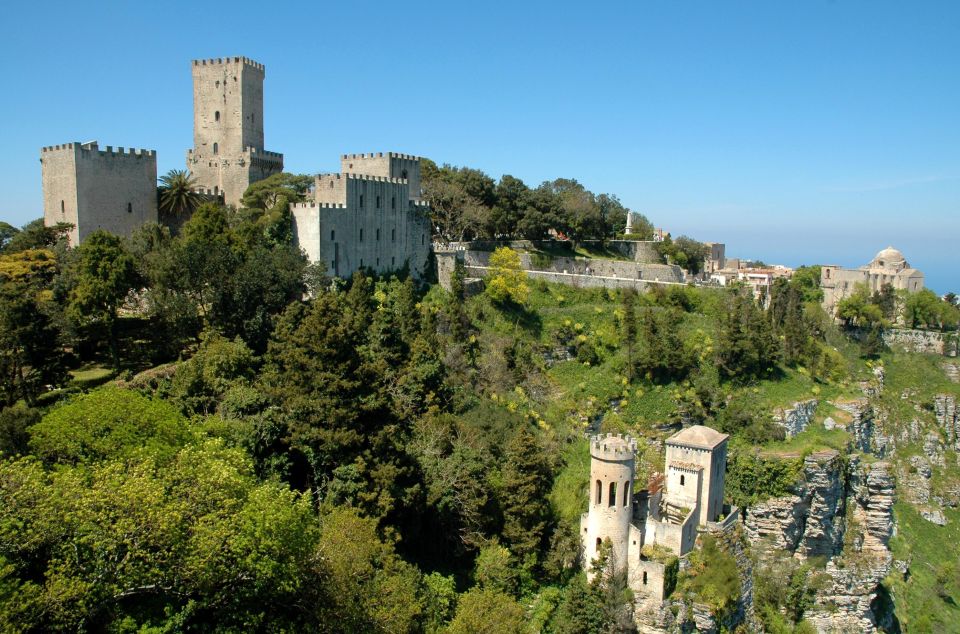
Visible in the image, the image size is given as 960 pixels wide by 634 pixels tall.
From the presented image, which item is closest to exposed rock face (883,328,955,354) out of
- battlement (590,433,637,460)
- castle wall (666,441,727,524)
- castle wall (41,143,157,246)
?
castle wall (666,441,727,524)

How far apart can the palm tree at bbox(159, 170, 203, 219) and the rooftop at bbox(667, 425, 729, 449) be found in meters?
24.6

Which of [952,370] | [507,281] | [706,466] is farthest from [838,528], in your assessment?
[952,370]

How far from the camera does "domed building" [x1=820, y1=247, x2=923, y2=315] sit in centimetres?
5427

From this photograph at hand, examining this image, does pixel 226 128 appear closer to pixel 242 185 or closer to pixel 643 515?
pixel 242 185

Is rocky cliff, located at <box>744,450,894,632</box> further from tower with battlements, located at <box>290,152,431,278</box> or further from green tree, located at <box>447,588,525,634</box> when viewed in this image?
tower with battlements, located at <box>290,152,431,278</box>

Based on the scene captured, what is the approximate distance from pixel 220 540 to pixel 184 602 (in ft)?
4.52

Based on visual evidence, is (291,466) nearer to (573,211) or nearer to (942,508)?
(573,211)

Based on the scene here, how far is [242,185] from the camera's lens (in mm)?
37000

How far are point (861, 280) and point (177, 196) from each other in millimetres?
48144

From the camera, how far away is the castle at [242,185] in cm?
3097

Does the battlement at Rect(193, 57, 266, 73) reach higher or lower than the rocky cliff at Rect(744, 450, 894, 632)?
higher

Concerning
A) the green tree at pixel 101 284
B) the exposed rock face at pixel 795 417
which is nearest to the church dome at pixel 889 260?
the exposed rock face at pixel 795 417

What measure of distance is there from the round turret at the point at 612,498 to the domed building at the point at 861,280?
3759cm

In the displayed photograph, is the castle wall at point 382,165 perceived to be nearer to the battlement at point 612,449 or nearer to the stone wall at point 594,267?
the stone wall at point 594,267
